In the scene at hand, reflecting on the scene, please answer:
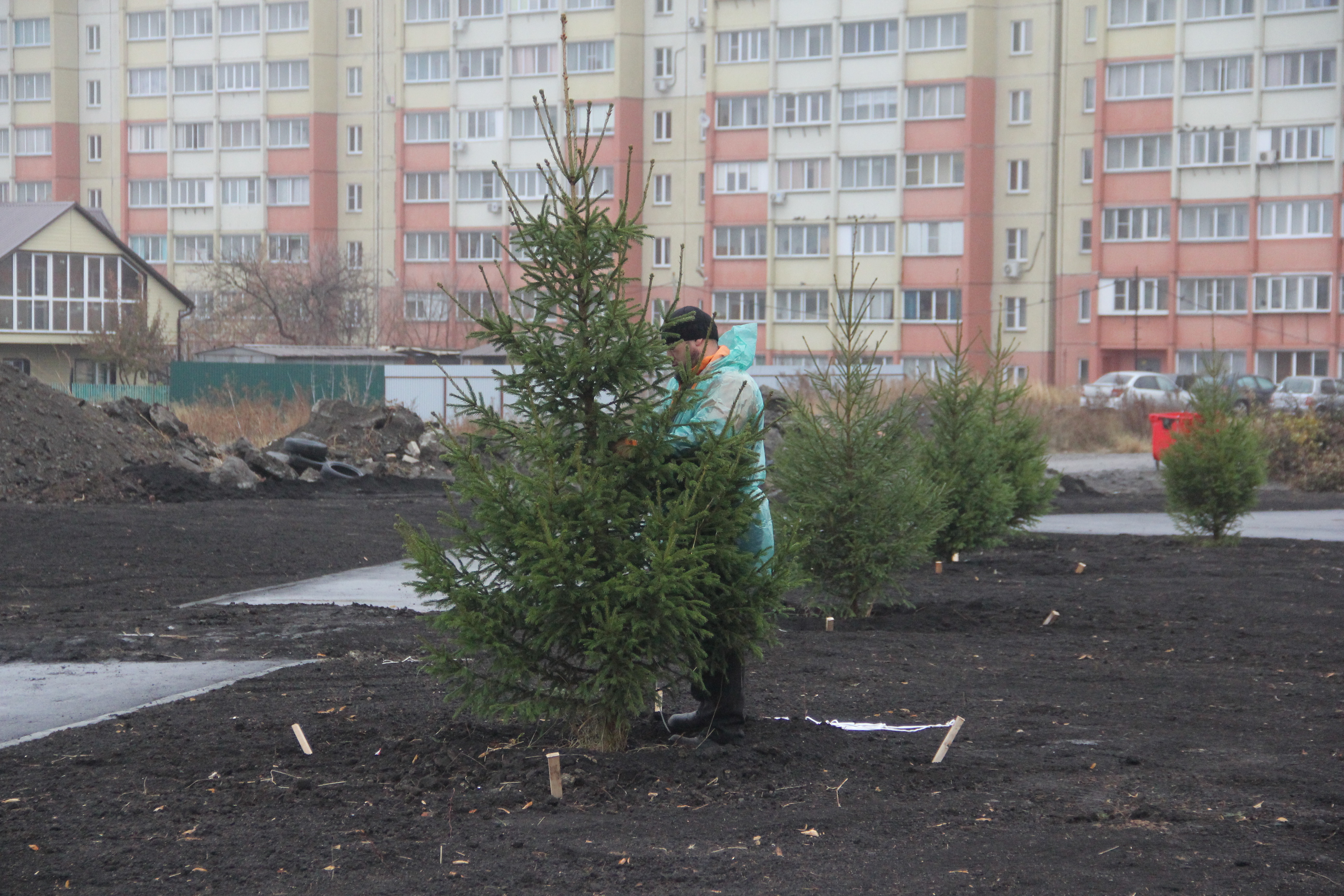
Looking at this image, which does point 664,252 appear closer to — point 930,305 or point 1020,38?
point 930,305

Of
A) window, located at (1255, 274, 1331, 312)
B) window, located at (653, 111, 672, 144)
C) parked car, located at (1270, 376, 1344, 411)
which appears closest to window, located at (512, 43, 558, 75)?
window, located at (653, 111, 672, 144)

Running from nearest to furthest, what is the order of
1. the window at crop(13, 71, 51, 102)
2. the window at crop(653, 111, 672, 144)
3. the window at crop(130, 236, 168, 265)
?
the window at crop(653, 111, 672, 144)
the window at crop(130, 236, 168, 265)
the window at crop(13, 71, 51, 102)

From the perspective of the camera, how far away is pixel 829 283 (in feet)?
192

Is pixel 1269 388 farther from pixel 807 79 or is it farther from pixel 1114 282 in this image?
pixel 807 79

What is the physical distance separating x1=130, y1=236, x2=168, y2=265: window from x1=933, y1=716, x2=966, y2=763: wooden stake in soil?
235 feet

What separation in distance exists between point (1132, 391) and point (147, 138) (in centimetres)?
5332

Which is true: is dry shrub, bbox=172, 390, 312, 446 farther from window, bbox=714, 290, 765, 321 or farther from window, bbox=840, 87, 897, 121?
window, bbox=840, 87, 897, 121

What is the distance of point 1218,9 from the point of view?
52375 mm

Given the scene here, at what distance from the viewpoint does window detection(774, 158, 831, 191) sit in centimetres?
5878

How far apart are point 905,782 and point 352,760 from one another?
2.11 m

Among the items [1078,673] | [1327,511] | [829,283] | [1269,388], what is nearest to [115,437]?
[1078,673]

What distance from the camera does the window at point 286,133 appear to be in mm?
67875

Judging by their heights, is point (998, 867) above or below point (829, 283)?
below

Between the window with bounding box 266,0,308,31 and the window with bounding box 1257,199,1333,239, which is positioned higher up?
the window with bounding box 266,0,308,31
